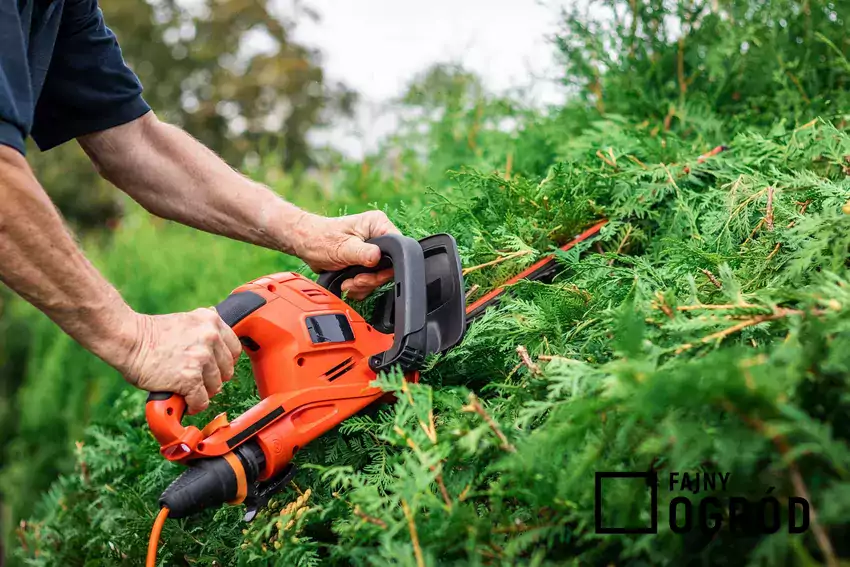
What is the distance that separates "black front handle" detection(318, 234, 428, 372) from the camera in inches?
72.1

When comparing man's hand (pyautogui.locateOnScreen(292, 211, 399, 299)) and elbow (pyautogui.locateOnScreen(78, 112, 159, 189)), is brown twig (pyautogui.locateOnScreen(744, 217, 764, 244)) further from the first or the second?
elbow (pyautogui.locateOnScreen(78, 112, 159, 189))

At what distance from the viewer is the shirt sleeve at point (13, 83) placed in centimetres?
151

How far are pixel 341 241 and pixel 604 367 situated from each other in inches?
42.6

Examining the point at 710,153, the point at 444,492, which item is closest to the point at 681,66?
the point at 710,153

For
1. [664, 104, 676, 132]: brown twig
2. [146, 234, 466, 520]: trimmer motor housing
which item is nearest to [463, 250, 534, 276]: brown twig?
[146, 234, 466, 520]: trimmer motor housing

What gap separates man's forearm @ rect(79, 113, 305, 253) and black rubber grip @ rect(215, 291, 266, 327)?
0.41m

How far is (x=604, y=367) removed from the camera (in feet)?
4.00

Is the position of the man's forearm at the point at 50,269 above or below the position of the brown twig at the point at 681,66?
below

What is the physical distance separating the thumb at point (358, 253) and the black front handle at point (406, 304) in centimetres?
2

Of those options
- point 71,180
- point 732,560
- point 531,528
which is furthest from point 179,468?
point 71,180

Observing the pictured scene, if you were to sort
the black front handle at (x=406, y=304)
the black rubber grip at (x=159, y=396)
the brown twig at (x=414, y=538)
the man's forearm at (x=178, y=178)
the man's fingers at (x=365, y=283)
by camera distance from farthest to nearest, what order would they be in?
1. the man's forearm at (x=178, y=178)
2. the man's fingers at (x=365, y=283)
3. the black front handle at (x=406, y=304)
4. the black rubber grip at (x=159, y=396)
5. the brown twig at (x=414, y=538)

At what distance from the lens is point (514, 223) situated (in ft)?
7.00

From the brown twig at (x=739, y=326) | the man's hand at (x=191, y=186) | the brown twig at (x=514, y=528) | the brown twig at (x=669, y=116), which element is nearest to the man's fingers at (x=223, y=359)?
the man's hand at (x=191, y=186)

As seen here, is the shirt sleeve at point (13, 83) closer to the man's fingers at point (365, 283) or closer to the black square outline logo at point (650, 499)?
the man's fingers at point (365, 283)
